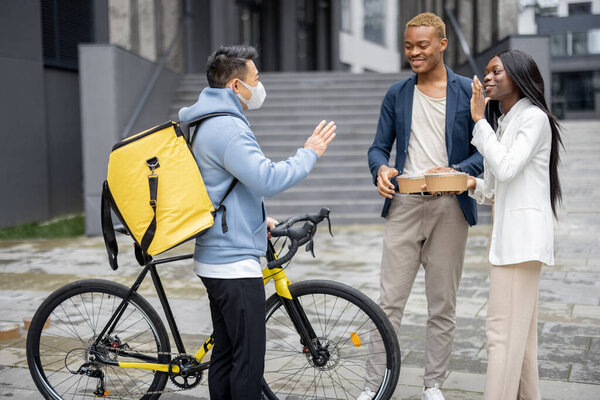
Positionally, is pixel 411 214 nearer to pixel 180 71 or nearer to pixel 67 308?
pixel 67 308

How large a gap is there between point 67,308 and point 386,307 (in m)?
1.61

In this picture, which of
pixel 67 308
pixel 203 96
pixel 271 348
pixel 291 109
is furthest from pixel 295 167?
pixel 291 109

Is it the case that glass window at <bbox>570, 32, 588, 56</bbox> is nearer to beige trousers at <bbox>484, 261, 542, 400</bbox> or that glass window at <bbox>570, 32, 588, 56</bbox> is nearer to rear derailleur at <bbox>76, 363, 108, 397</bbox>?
beige trousers at <bbox>484, 261, 542, 400</bbox>

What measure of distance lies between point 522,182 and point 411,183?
58 cm

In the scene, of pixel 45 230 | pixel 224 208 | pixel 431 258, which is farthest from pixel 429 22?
pixel 45 230

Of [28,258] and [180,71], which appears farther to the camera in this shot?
[180,71]

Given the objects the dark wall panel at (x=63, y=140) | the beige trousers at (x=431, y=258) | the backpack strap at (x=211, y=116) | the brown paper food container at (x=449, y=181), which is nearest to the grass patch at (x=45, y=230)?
the dark wall panel at (x=63, y=140)

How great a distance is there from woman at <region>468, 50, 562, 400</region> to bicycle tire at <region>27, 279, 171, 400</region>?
5.09 ft

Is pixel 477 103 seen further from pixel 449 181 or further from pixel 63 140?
pixel 63 140

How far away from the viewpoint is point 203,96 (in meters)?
3.10

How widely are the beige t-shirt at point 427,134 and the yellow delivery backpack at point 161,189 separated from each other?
1.13 metres

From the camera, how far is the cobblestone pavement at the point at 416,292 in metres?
4.42

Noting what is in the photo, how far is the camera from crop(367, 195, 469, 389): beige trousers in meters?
3.77

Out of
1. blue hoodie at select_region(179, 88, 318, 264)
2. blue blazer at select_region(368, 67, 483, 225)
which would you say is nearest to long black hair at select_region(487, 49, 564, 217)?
blue blazer at select_region(368, 67, 483, 225)
